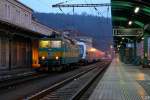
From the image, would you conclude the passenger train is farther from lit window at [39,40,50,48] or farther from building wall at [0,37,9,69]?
building wall at [0,37,9,69]

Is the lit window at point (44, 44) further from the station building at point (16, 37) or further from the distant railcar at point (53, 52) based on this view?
the station building at point (16, 37)

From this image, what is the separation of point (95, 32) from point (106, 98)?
97816 mm

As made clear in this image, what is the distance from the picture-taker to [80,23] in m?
92.7

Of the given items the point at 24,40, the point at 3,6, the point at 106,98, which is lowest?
the point at 106,98

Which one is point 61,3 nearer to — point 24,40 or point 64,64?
point 64,64

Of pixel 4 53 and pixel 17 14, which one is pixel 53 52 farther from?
pixel 17 14

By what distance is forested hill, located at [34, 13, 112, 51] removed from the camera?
7034cm

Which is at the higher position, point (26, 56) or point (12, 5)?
point (12, 5)

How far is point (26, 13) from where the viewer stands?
60375 mm

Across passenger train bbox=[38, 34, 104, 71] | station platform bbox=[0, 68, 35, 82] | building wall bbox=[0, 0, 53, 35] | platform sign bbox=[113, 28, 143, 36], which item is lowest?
station platform bbox=[0, 68, 35, 82]

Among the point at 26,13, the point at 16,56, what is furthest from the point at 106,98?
the point at 26,13

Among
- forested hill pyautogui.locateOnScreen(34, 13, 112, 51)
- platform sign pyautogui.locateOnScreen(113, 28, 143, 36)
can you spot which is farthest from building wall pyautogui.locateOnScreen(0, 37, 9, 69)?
platform sign pyautogui.locateOnScreen(113, 28, 143, 36)

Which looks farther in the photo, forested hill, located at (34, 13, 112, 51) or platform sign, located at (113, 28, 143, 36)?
forested hill, located at (34, 13, 112, 51)

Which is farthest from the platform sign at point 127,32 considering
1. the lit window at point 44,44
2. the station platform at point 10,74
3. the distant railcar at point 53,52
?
the station platform at point 10,74
